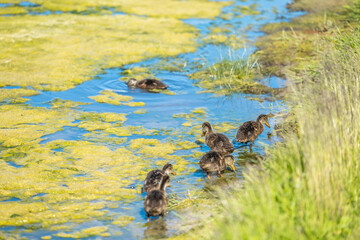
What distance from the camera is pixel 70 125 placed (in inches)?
382

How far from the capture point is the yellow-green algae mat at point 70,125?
6.68 m

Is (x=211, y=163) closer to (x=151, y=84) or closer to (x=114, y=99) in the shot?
(x=114, y=99)

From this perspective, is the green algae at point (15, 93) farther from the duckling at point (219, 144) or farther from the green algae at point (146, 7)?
the green algae at point (146, 7)

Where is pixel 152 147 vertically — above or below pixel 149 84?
below

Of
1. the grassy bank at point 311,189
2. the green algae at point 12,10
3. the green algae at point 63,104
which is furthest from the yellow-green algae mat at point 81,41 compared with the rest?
the grassy bank at point 311,189

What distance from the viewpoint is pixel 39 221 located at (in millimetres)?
6293

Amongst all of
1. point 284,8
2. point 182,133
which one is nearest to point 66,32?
point 182,133

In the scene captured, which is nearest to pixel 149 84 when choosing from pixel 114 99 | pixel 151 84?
pixel 151 84

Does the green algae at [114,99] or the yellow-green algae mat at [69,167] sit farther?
the green algae at [114,99]

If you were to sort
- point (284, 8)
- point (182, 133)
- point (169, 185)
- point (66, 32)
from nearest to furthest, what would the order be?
1. point (169, 185)
2. point (182, 133)
3. point (66, 32)
4. point (284, 8)

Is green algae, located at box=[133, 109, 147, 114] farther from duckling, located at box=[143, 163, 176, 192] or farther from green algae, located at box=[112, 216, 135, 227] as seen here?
green algae, located at box=[112, 216, 135, 227]

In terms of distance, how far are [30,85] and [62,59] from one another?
2.17m

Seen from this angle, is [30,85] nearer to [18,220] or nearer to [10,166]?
[10,166]

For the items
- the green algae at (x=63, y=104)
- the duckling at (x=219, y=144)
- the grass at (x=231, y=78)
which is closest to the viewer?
the duckling at (x=219, y=144)
